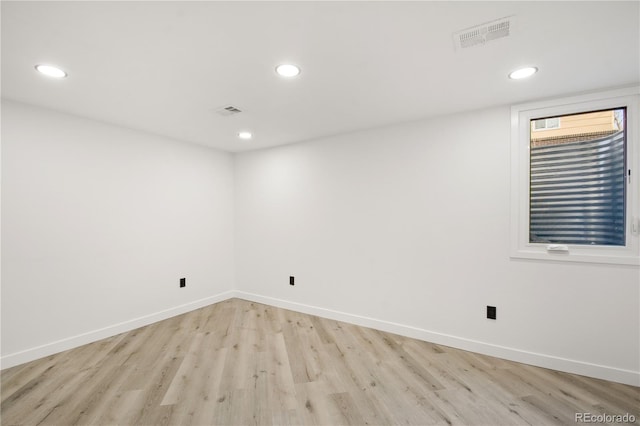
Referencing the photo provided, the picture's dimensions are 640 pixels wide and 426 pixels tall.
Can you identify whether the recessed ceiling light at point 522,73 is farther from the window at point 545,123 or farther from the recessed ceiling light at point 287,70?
the recessed ceiling light at point 287,70

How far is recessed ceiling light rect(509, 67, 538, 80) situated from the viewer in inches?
78.9

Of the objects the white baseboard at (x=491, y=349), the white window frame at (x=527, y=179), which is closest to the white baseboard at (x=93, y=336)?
the white baseboard at (x=491, y=349)

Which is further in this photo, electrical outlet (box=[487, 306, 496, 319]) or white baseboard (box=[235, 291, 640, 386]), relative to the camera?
electrical outlet (box=[487, 306, 496, 319])

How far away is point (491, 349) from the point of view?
265cm

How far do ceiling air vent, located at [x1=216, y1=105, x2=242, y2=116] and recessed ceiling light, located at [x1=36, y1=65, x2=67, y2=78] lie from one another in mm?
1114

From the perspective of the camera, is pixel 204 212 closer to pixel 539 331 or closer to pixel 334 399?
pixel 334 399

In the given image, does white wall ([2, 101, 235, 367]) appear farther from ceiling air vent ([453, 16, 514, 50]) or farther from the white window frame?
the white window frame

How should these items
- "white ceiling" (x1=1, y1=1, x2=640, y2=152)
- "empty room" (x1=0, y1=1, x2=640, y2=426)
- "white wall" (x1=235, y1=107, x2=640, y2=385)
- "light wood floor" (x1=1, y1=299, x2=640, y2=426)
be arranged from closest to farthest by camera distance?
"white ceiling" (x1=1, y1=1, x2=640, y2=152)
"empty room" (x1=0, y1=1, x2=640, y2=426)
"light wood floor" (x1=1, y1=299, x2=640, y2=426)
"white wall" (x1=235, y1=107, x2=640, y2=385)

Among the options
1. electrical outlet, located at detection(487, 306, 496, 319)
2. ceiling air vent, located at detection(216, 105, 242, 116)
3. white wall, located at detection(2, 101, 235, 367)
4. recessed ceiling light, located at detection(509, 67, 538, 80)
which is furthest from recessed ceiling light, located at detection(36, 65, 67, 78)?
electrical outlet, located at detection(487, 306, 496, 319)

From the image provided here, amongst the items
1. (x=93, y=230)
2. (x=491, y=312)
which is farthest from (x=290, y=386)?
(x=93, y=230)

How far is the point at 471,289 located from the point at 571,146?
152 cm

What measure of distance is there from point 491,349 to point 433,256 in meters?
0.97

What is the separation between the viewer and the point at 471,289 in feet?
9.09

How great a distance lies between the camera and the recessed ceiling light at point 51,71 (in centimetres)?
196
